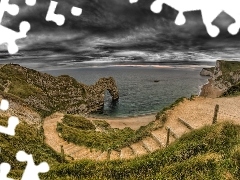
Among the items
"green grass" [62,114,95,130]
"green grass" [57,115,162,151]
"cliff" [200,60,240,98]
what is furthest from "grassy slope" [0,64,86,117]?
"cliff" [200,60,240,98]

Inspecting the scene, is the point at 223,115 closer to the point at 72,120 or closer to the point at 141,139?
the point at 141,139

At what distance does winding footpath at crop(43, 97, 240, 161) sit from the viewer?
26.8 metres

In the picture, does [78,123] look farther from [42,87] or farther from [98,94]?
[98,94]

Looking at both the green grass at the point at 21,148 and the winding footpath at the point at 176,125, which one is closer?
the green grass at the point at 21,148

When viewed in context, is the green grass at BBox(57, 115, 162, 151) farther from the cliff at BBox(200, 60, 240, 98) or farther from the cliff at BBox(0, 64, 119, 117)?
the cliff at BBox(200, 60, 240, 98)

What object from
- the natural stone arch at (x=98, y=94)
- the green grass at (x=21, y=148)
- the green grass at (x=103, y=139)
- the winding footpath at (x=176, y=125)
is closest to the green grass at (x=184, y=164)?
the green grass at (x=21, y=148)

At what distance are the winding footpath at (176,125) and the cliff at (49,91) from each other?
1809 inches

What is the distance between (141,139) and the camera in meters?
29.5

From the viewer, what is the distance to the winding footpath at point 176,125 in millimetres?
26806

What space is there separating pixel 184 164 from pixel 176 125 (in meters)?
15.0

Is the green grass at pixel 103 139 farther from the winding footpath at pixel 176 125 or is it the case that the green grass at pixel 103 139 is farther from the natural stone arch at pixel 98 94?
the natural stone arch at pixel 98 94

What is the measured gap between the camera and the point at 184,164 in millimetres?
14711

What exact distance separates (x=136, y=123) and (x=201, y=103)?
128ft

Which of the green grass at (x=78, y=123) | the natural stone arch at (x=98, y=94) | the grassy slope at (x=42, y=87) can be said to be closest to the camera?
the green grass at (x=78, y=123)
